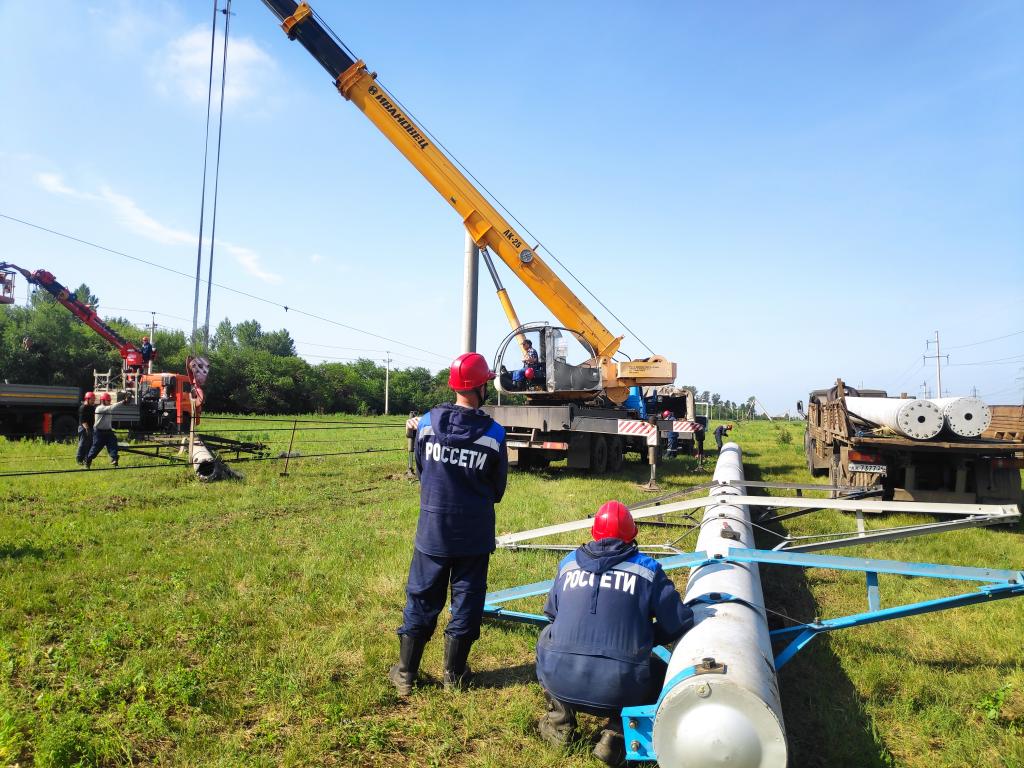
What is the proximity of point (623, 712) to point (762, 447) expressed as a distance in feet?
73.1

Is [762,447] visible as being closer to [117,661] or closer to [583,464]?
[583,464]

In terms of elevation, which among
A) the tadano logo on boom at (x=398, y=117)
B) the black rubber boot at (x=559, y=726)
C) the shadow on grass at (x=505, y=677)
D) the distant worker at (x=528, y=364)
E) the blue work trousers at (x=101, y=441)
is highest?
the tadano logo on boom at (x=398, y=117)

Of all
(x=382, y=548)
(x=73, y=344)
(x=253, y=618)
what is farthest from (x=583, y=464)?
(x=73, y=344)

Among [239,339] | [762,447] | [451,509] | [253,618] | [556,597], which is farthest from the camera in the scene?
[239,339]

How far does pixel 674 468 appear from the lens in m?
15.4

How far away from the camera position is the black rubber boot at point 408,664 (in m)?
3.65

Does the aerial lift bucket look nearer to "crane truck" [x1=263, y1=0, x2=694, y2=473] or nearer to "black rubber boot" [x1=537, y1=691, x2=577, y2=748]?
"crane truck" [x1=263, y1=0, x2=694, y2=473]

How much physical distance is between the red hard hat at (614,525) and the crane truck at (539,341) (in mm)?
8506

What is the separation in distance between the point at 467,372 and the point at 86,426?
1142cm

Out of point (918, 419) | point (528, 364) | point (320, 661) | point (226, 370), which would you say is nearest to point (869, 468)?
point (918, 419)

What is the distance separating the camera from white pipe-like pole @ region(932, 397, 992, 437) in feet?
26.6

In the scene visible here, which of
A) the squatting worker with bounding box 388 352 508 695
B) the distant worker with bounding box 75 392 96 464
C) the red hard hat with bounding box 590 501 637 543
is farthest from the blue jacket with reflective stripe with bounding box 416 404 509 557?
the distant worker with bounding box 75 392 96 464

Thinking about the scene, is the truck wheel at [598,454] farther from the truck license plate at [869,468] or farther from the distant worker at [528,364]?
the truck license plate at [869,468]

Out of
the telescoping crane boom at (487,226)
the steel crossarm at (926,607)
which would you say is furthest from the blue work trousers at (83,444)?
the steel crossarm at (926,607)
